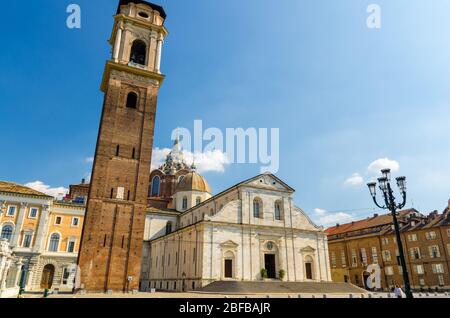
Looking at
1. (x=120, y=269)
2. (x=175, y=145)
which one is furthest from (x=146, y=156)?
(x=175, y=145)

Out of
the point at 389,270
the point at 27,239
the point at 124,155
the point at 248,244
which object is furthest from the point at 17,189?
the point at 389,270

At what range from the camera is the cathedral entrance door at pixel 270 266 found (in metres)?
32.5

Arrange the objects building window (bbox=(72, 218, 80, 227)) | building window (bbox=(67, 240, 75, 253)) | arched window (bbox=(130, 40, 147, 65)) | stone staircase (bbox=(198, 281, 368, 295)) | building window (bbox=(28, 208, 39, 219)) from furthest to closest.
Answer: building window (bbox=(72, 218, 80, 227)), building window (bbox=(67, 240, 75, 253)), building window (bbox=(28, 208, 39, 219)), arched window (bbox=(130, 40, 147, 65)), stone staircase (bbox=(198, 281, 368, 295))

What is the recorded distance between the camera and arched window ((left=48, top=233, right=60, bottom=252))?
124ft

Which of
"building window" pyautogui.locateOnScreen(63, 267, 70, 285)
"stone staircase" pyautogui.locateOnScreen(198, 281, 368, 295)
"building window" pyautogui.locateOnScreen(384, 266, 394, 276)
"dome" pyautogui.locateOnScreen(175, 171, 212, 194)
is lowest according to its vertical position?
"stone staircase" pyautogui.locateOnScreen(198, 281, 368, 295)

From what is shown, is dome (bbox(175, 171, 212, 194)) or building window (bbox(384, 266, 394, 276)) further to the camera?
dome (bbox(175, 171, 212, 194))

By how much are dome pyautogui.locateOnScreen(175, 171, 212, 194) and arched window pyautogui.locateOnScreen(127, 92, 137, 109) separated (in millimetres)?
21370

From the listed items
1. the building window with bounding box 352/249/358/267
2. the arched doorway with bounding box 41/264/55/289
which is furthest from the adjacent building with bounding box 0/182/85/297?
the building window with bounding box 352/249/358/267

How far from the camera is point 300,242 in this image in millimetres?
34875

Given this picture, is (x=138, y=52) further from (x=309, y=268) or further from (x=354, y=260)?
(x=354, y=260)

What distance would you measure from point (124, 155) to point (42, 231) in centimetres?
1748

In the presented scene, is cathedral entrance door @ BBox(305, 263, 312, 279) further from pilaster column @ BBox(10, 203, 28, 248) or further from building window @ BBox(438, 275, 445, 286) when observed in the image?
pilaster column @ BBox(10, 203, 28, 248)

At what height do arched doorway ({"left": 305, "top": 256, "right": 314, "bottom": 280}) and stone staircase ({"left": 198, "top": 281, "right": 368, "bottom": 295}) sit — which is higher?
arched doorway ({"left": 305, "top": 256, "right": 314, "bottom": 280})

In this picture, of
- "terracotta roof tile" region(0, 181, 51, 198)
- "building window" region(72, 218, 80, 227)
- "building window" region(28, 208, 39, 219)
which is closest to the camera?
"terracotta roof tile" region(0, 181, 51, 198)
